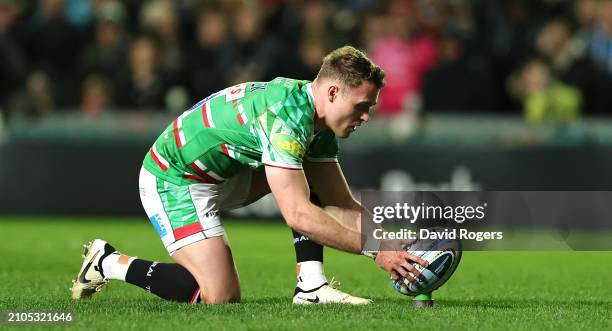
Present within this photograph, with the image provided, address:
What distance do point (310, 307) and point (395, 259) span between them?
0.76m

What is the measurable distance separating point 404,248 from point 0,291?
116 inches

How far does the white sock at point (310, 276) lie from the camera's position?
7.97m

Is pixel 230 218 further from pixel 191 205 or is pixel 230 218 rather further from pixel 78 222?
pixel 191 205

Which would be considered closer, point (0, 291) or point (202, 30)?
point (0, 291)

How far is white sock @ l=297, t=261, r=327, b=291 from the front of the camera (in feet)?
26.2

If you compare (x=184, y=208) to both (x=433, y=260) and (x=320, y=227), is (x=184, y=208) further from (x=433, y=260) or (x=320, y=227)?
(x=433, y=260)

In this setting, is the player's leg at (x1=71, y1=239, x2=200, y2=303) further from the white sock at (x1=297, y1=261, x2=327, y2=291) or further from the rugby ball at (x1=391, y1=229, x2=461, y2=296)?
the rugby ball at (x1=391, y1=229, x2=461, y2=296)

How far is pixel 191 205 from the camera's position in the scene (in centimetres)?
802

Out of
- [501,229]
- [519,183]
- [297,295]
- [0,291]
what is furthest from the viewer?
[519,183]

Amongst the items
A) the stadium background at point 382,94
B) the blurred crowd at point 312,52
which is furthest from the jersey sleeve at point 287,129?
the blurred crowd at point 312,52

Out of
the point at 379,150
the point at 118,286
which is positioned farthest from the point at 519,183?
the point at 118,286

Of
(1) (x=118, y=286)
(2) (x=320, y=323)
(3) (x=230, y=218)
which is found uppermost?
(2) (x=320, y=323)

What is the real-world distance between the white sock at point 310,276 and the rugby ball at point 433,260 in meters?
0.82

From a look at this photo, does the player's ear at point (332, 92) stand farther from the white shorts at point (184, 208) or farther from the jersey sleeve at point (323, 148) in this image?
the white shorts at point (184, 208)
